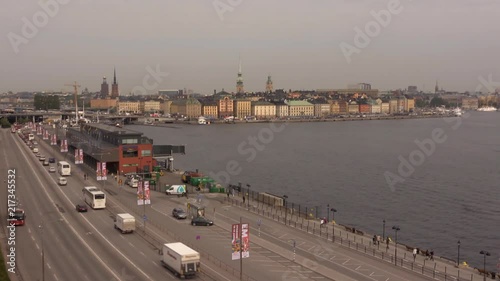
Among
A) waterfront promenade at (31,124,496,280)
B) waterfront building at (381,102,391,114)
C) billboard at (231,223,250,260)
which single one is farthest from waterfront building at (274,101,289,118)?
billboard at (231,223,250,260)

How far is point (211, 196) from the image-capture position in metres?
24.4

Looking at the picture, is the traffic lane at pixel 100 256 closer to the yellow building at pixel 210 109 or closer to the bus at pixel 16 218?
the bus at pixel 16 218

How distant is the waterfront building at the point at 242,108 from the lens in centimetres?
12246

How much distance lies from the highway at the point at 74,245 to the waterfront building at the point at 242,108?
3873 inches

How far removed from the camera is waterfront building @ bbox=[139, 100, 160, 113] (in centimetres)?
14144

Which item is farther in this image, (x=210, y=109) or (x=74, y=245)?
(x=210, y=109)

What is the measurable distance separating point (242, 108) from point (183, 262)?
11069 cm

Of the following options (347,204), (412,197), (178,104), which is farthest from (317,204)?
(178,104)

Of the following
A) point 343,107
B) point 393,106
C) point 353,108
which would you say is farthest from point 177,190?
point 393,106

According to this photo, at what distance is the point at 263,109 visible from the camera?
125312mm

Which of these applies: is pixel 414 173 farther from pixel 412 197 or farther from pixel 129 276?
pixel 129 276

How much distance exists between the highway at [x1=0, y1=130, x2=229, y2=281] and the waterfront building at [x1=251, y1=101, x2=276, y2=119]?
100 metres

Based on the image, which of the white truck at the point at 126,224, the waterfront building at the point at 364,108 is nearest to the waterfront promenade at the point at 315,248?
the white truck at the point at 126,224

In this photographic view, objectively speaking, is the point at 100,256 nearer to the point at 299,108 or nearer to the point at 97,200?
the point at 97,200
